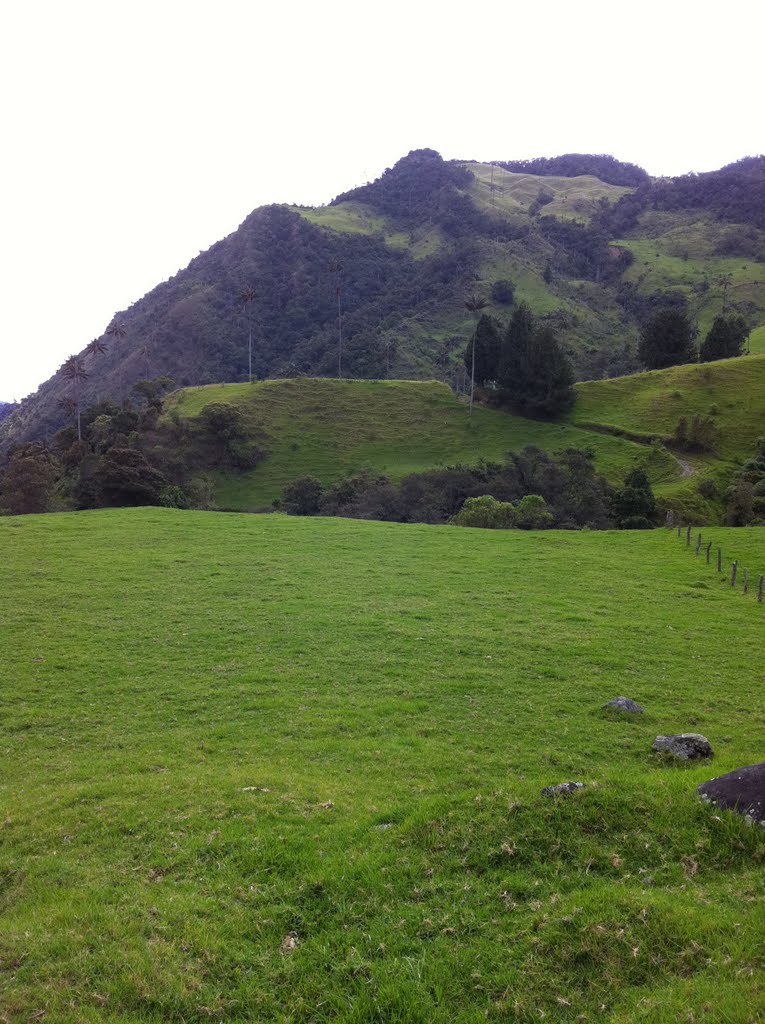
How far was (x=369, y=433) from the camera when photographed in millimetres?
89250

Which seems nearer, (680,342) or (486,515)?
(486,515)

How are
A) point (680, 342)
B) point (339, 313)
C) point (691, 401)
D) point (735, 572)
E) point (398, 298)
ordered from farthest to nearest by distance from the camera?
point (398, 298)
point (339, 313)
point (680, 342)
point (691, 401)
point (735, 572)

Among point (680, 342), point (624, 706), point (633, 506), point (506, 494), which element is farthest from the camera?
point (680, 342)

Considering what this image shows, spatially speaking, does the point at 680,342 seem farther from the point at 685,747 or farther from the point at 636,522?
the point at 685,747

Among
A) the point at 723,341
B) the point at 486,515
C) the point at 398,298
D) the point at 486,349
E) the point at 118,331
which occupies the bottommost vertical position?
the point at 486,515

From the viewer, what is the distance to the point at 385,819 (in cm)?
938

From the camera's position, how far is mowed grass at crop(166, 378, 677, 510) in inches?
3081

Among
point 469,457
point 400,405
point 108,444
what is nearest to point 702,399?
point 469,457

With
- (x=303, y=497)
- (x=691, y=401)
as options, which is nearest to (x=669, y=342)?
(x=691, y=401)

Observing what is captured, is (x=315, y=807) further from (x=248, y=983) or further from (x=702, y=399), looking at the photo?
(x=702, y=399)

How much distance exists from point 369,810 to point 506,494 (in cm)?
5753

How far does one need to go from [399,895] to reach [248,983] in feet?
6.30

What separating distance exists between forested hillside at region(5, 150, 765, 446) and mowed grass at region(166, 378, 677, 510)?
24136 millimetres

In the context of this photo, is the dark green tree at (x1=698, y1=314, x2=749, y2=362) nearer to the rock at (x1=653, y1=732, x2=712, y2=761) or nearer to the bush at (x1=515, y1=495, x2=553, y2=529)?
the bush at (x1=515, y1=495, x2=553, y2=529)
